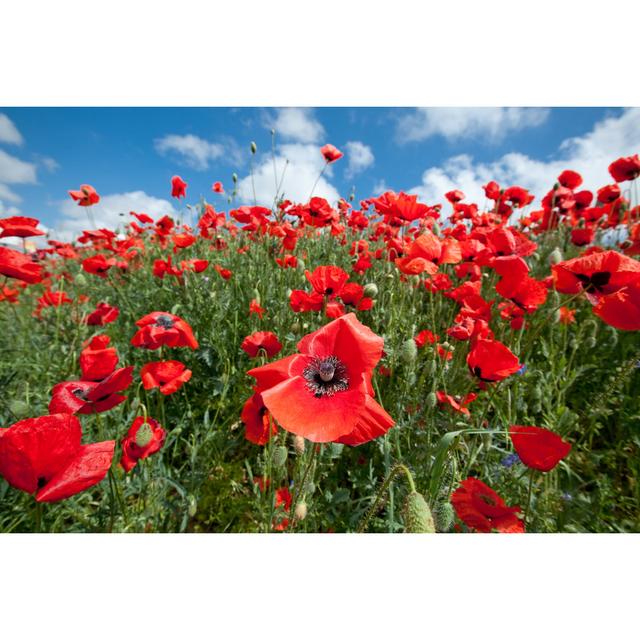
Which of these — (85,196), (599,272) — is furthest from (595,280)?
(85,196)

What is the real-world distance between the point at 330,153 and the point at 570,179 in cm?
240

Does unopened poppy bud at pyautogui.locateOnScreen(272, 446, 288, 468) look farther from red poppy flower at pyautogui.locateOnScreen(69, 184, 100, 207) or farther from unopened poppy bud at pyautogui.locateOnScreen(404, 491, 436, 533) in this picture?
red poppy flower at pyautogui.locateOnScreen(69, 184, 100, 207)

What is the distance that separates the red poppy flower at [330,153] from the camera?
2869mm

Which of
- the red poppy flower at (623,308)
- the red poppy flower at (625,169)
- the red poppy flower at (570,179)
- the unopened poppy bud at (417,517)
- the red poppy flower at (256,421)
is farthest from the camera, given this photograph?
the red poppy flower at (570,179)

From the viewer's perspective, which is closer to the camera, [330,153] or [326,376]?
[326,376]

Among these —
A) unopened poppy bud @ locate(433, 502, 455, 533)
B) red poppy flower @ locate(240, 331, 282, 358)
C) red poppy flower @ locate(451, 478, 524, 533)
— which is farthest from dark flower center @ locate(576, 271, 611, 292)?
red poppy flower @ locate(240, 331, 282, 358)

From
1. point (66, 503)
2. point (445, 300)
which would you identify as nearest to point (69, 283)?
point (66, 503)

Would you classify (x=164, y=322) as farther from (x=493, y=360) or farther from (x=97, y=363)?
(x=493, y=360)

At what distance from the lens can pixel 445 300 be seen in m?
3.11

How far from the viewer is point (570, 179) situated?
131 inches

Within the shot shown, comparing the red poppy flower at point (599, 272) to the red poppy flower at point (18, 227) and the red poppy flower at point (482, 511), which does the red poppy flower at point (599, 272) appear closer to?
the red poppy flower at point (482, 511)

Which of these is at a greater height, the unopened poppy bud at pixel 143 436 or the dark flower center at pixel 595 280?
the dark flower center at pixel 595 280

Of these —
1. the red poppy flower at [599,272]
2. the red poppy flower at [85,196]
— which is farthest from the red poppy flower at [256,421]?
the red poppy flower at [85,196]

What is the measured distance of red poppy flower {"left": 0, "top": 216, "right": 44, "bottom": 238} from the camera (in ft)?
5.64
